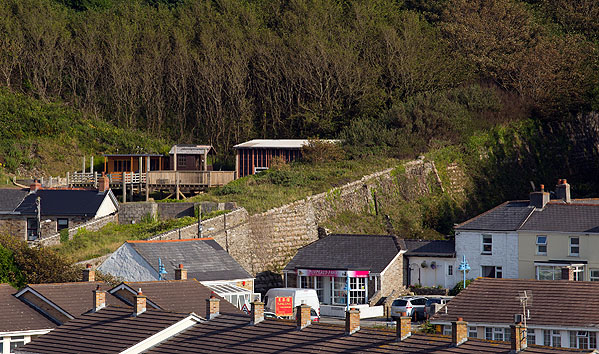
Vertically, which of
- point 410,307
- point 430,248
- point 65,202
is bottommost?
point 410,307

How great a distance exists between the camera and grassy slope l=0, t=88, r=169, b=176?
60.8 m

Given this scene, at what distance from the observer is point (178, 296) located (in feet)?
93.5

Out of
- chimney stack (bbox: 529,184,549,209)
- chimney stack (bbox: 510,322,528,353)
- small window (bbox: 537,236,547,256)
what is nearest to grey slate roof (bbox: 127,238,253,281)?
small window (bbox: 537,236,547,256)

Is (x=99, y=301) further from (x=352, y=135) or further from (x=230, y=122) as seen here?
(x=230, y=122)

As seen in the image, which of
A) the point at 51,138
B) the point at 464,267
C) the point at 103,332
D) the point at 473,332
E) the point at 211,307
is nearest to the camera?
the point at 103,332

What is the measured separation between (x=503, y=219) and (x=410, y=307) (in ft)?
22.6

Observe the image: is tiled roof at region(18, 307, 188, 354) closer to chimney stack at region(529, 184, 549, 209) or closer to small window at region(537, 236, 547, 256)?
small window at region(537, 236, 547, 256)

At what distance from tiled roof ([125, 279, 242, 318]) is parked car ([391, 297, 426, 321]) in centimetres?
975

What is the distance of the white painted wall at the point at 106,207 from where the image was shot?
47.7 meters

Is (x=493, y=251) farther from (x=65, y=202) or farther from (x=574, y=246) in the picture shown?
(x=65, y=202)

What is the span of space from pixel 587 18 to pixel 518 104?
14.3 metres

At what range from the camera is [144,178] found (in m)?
54.9

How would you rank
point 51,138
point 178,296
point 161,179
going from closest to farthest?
point 178,296 → point 161,179 → point 51,138

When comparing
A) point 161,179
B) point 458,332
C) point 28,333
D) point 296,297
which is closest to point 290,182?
point 161,179
